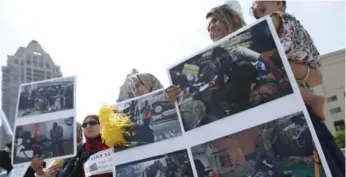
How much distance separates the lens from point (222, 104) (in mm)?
1381

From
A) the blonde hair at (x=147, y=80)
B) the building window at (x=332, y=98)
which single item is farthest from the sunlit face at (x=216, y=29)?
the building window at (x=332, y=98)

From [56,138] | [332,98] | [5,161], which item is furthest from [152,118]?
[332,98]

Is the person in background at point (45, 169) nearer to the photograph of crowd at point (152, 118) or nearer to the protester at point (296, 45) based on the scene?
the photograph of crowd at point (152, 118)

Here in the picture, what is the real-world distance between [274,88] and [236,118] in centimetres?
17

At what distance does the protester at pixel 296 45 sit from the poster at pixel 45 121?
107cm

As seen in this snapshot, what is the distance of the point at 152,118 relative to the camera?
162 centimetres

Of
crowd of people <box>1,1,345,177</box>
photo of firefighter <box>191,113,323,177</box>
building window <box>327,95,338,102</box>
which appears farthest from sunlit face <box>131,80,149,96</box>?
building window <box>327,95,338,102</box>

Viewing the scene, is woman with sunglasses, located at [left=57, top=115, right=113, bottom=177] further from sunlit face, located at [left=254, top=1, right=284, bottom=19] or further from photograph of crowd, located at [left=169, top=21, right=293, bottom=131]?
sunlit face, located at [left=254, top=1, right=284, bottom=19]

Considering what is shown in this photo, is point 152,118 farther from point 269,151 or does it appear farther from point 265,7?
point 265,7

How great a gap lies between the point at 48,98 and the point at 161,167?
3.66 feet

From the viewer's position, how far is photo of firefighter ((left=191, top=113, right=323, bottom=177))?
1190mm

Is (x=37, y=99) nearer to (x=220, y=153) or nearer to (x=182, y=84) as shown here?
(x=182, y=84)

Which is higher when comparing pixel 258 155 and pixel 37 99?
pixel 37 99

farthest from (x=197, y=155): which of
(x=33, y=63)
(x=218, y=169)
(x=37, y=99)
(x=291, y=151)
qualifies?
(x=33, y=63)
